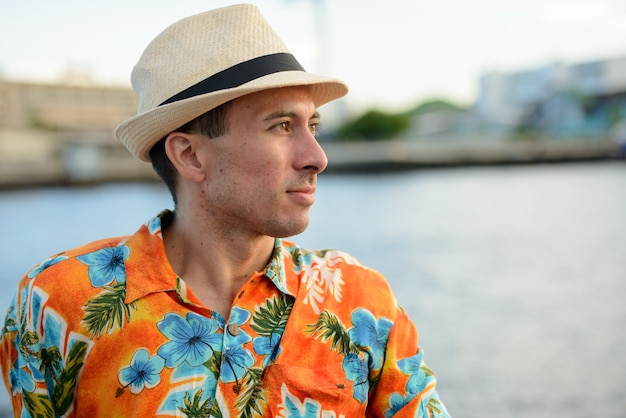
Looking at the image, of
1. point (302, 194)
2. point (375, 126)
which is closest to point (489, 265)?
point (302, 194)

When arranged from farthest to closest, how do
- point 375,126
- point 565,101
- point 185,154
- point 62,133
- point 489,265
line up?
1. point 565,101
2. point 375,126
3. point 62,133
4. point 489,265
5. point 185,154

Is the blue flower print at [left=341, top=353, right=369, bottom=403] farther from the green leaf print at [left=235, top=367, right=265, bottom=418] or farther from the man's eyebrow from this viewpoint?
the man's eyebrow

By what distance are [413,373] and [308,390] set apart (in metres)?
0.25

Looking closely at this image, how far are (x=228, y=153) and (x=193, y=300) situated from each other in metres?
0.33

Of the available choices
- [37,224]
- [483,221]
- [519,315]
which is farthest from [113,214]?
[519,315]

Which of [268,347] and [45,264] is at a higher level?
[45,264]

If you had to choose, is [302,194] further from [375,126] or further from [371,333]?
[375,126]

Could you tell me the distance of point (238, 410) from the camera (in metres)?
1.67

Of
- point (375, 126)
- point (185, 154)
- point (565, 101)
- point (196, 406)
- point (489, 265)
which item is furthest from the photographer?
point (565, 101)

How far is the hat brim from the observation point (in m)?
1.71

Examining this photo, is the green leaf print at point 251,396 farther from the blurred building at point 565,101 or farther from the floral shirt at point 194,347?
the blurred building at point 565,101

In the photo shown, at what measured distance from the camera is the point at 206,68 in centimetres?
177

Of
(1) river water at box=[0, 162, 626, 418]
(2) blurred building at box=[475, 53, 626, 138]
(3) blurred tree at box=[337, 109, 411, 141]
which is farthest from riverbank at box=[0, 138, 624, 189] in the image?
(2) blurred building at box=[475, 53, 626, 138]

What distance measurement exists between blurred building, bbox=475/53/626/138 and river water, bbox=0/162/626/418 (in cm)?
3859
